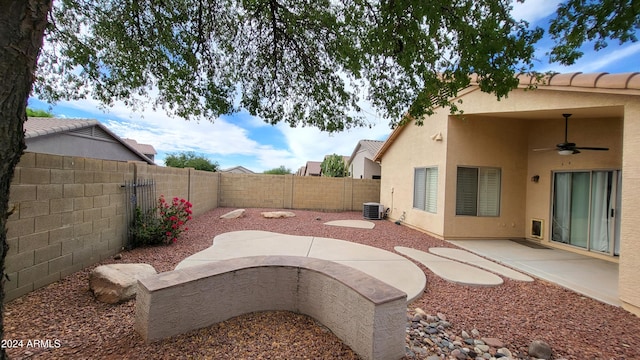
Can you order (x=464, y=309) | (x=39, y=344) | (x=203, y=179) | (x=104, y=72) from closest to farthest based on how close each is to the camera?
(x=39, y=344), (x=464, y=309), (x=104, y=72), (x=203, y=179)

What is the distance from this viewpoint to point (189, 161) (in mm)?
37031

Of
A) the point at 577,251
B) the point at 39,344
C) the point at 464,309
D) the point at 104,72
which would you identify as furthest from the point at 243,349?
the point at 577,251

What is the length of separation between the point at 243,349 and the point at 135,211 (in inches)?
189

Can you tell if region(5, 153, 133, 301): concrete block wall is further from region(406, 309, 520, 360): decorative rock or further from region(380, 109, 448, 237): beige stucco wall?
region(380, 109, 448, 237): beige stucco wall

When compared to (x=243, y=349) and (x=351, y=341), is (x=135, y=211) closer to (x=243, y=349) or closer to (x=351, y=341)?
(x=243, y=349)

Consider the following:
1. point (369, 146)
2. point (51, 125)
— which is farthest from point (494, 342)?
point (51, 125)

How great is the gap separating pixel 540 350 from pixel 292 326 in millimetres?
2596

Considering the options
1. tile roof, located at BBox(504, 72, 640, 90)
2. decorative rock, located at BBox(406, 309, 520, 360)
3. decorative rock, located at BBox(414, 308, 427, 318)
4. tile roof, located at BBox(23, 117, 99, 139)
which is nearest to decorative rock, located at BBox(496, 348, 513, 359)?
decorative rock, located at BBox(406, 309, 520, 360)

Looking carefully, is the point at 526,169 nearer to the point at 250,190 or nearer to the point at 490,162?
the point at 490,162

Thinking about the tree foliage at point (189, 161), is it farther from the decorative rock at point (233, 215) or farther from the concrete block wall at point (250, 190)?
the decorative rock at point (233, 215)

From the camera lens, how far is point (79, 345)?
245 centimetres

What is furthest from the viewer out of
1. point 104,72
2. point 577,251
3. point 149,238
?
point 577,251

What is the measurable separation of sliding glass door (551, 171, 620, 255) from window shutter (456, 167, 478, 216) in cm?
196

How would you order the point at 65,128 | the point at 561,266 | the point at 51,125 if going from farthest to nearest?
the point at 51,125
the point at 65,128
the point at 561,266
